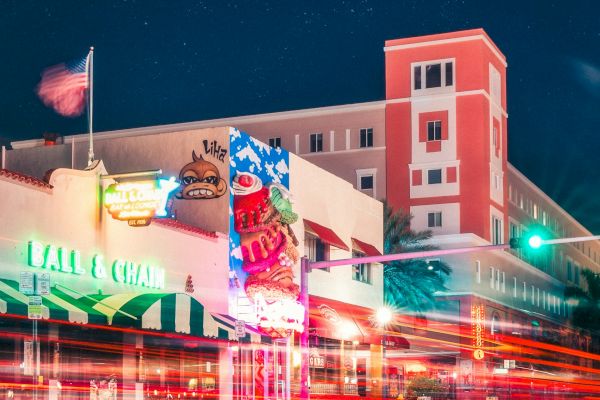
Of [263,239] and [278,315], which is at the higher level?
[263,239]

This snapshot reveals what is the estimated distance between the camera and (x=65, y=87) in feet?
115

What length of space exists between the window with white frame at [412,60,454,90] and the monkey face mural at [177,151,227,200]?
151 feet

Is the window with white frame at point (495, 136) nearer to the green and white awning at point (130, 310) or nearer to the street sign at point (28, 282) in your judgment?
the green and white awning at point (130, 310)

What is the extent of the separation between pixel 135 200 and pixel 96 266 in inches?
88.3

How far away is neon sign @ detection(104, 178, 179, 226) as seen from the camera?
34.1 metres

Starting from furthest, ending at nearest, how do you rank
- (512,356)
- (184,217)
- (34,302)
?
(512,356), (184,217), (34,302)

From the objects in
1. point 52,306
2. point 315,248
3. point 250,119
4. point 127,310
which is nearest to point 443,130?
point 250,119

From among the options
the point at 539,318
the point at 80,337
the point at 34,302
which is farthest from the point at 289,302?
the point at 539,318

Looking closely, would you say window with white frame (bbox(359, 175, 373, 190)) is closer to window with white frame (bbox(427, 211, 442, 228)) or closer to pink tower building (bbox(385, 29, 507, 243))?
pink tower building (bbox(385, 29, 507, 243))

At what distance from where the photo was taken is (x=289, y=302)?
44781mm

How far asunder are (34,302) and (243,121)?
6389cm

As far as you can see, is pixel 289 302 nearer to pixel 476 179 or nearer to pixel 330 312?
pixel 330 312

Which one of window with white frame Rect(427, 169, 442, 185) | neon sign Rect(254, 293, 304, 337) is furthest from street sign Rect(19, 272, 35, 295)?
window with white frame Rect(427, 169, 442, 185)

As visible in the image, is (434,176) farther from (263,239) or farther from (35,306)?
(35,306)
